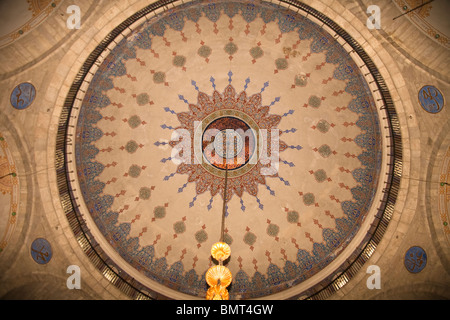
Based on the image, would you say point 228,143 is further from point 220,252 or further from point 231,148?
point 220,252

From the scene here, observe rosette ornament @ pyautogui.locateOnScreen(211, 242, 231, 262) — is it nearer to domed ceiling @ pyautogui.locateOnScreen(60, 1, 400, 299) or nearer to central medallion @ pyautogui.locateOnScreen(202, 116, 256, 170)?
domed ceiling @ pyautogui.locateOnScreen(60, 1, 400, 299)

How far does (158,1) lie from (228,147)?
3940mm

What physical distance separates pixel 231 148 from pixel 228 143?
16 centimetres

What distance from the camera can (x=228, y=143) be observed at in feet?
28.0

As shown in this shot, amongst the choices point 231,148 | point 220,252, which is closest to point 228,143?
point 231,148

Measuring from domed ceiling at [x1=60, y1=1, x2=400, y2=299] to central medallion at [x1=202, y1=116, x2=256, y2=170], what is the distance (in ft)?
0.09

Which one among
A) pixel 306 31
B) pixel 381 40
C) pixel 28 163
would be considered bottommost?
pixel 28 163

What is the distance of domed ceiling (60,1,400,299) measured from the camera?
23.3 feet

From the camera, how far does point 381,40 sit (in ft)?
19.4

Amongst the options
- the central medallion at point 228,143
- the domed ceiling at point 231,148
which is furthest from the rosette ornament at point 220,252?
the central medallion at point 228,143

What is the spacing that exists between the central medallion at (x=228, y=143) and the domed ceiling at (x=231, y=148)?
28 mm
